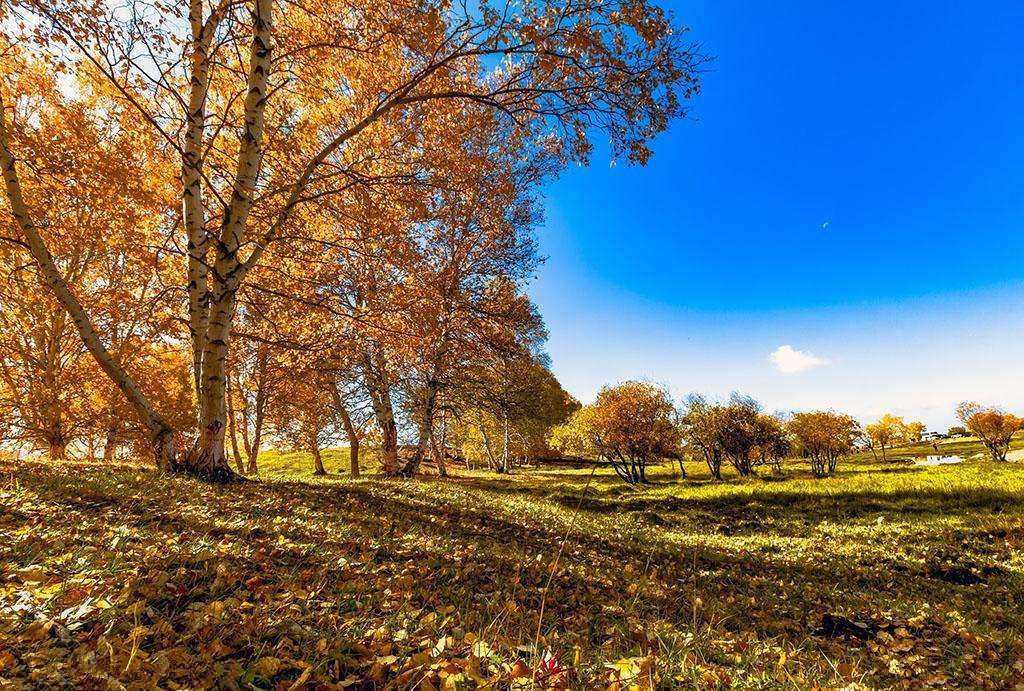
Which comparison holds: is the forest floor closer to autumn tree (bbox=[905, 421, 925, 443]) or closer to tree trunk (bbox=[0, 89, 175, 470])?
tree trunk (bbox=[0, 89, 175, 470])

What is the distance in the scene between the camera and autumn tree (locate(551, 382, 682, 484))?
30984 mm

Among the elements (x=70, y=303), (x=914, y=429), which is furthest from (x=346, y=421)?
(x=914, y=429)

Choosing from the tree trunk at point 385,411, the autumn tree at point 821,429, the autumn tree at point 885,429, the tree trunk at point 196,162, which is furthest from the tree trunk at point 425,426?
the autumn tree at point 885,429

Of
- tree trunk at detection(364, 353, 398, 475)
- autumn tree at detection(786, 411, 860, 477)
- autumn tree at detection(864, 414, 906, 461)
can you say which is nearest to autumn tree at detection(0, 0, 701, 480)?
tree trunk at detection(364, 353, 398, 475)

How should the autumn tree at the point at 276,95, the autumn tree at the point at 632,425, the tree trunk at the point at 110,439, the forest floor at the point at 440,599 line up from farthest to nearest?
1. the autumn tree at the point at 632,425
2. the tree trunk at the point at 110,439
3. the autumn tree at the point at 276,95
4. the forest floor at the point at 440,599

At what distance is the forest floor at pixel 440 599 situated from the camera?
8.11ft

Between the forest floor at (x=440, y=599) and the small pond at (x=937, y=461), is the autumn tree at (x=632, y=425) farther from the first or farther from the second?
the small pond at (x=937, y=461)

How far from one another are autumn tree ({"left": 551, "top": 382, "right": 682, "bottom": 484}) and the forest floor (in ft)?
67.2

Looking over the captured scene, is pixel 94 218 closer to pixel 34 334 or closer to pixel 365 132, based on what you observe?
pixel 34 334

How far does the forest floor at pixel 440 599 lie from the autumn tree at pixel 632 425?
20.5 meters

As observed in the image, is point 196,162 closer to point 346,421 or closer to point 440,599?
point 440,599

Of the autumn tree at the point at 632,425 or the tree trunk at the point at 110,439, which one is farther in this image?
the autumn tree at the point at 632,425

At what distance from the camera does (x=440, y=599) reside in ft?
13.4

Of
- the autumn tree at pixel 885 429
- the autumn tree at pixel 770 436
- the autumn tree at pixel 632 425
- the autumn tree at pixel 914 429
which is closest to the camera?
the autumn tree at pixel 632 425
